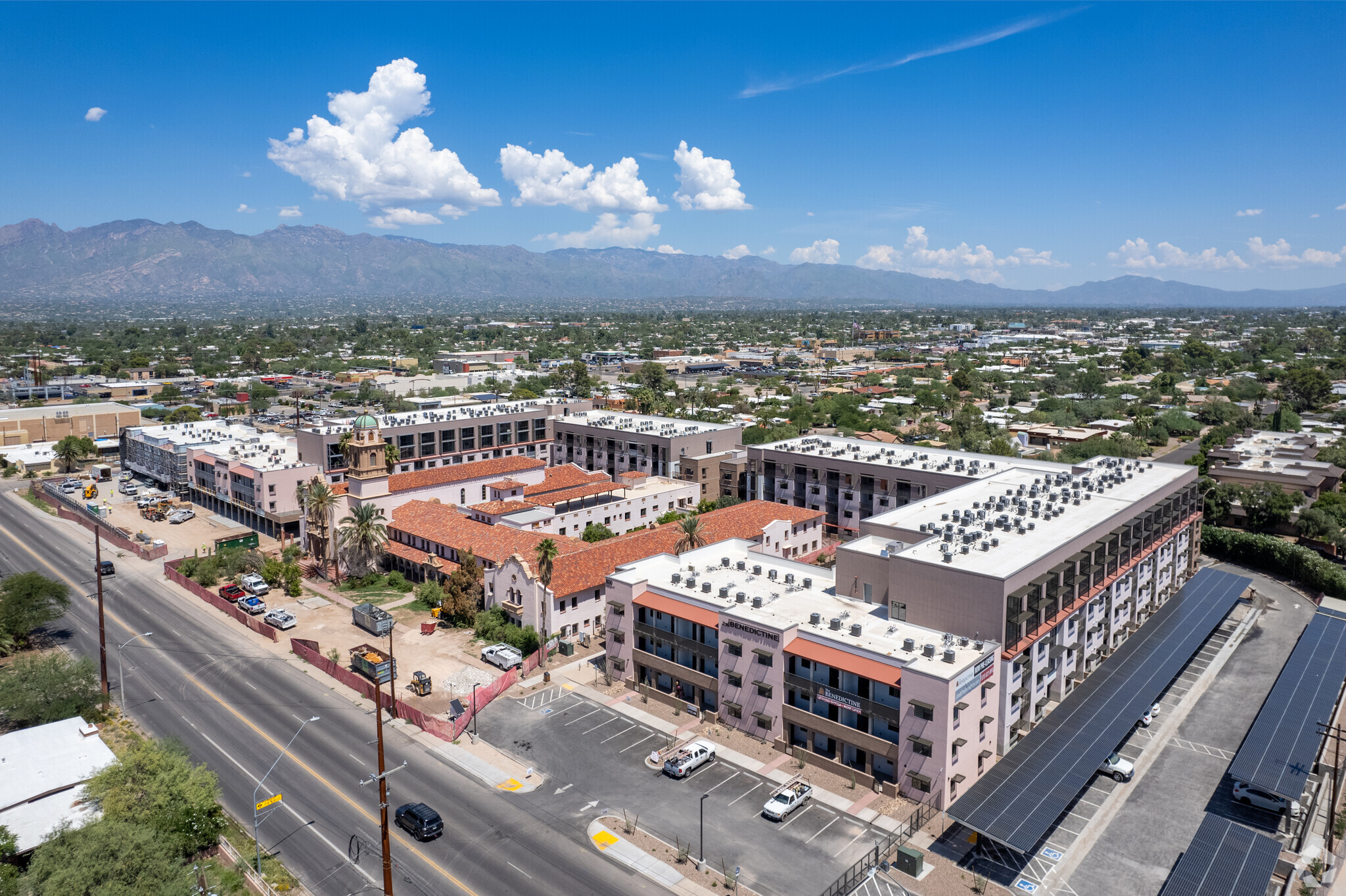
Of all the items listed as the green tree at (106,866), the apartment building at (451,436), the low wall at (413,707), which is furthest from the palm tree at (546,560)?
the apartment building at (451,436)

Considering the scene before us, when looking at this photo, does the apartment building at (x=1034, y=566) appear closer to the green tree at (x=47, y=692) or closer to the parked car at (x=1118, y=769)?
the parked car at (x=1118, y=769)

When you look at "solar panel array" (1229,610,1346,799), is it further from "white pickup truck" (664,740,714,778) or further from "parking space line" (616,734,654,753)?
→ "parking space line" (616,734,654,753)

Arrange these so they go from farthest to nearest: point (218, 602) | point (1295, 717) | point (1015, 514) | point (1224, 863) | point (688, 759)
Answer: point (218, 602) → point (1015, 514) → point (1295, 717) → point (688, 759) → point (1224, 863)

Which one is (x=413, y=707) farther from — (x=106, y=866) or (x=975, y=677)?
(x=975, y=677)

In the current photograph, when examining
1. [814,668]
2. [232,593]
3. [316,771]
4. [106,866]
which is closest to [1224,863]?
[814,668]

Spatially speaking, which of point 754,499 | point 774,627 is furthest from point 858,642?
point 754,499
